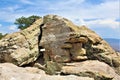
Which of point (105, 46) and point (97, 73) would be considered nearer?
point (97, 73)

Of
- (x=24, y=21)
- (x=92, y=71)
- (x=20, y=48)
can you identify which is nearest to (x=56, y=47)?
(x=20, y=48)

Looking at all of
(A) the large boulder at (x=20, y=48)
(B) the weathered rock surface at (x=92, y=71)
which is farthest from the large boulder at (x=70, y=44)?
(B) the weathered rock surface at (x=92, y=71)

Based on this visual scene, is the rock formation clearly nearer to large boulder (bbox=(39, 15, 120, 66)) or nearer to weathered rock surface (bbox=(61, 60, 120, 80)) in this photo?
large boulder (bbox=(39, 15, 120, 66))

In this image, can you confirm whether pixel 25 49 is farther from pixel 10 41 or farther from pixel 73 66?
pixel 73 66

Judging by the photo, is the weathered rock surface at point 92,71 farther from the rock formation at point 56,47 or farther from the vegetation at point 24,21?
the vegetation at point 24,21

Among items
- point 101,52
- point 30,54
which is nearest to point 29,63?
point 30,54

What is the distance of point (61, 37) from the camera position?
2652cm

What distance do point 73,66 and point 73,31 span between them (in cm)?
373

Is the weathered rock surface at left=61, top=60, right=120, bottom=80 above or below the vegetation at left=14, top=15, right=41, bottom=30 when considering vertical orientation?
below

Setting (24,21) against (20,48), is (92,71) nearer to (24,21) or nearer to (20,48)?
(20,48)

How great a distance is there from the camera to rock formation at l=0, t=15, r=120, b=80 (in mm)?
26175

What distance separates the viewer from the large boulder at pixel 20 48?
26484mm

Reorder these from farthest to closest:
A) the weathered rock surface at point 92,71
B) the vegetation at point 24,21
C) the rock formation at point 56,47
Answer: the vegetation at point 24,21 → the rock formation at point 56,47 → the weathered rock surface at point 92,71

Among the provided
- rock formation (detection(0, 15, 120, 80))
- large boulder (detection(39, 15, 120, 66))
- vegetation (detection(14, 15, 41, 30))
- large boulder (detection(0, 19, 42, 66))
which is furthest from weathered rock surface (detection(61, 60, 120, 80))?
vegetation (detection(14, 15, 41, 30))
